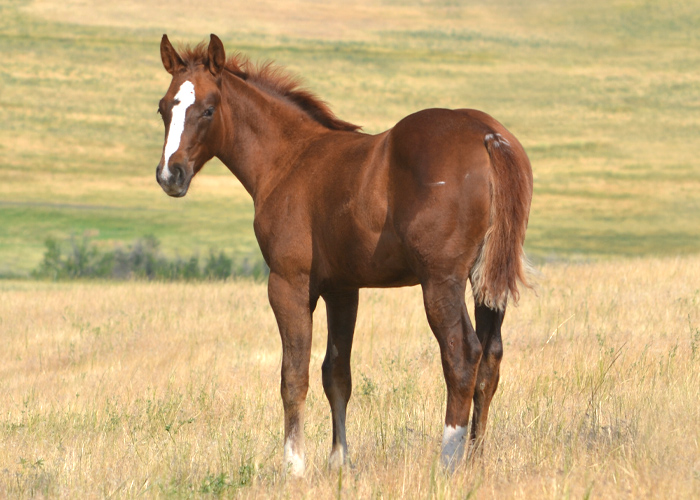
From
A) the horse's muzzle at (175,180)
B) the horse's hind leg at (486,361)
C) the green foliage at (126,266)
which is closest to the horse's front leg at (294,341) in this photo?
the horse's muzzle at (175,180)

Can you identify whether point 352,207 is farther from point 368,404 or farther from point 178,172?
point 368,404

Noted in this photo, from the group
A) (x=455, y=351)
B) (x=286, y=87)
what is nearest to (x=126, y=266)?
(x=286, y=87)

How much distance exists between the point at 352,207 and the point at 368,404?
2.49 meters

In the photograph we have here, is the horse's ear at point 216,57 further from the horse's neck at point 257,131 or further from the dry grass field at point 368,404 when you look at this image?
the dry grass field at point 368,404

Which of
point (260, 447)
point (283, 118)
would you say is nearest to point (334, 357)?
Answer: point (260, 447)

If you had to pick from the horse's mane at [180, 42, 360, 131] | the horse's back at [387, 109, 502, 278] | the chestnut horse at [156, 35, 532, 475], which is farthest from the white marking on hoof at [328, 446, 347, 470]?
the horse's mane at [180, 42, 360, 131]

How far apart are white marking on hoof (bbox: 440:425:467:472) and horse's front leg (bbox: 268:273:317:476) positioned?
3.50 feet

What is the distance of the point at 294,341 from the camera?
537 cm

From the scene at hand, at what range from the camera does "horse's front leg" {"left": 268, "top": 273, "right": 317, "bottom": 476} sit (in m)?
5.32

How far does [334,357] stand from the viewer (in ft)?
18.7

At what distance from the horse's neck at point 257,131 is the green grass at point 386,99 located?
1983cm

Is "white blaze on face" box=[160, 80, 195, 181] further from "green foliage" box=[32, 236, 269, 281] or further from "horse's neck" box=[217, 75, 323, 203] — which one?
"green foliage" box=[32, 236, 269, 281]

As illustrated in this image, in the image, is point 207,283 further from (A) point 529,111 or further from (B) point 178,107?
(A) point 529,111

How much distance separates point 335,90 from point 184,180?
151ft
